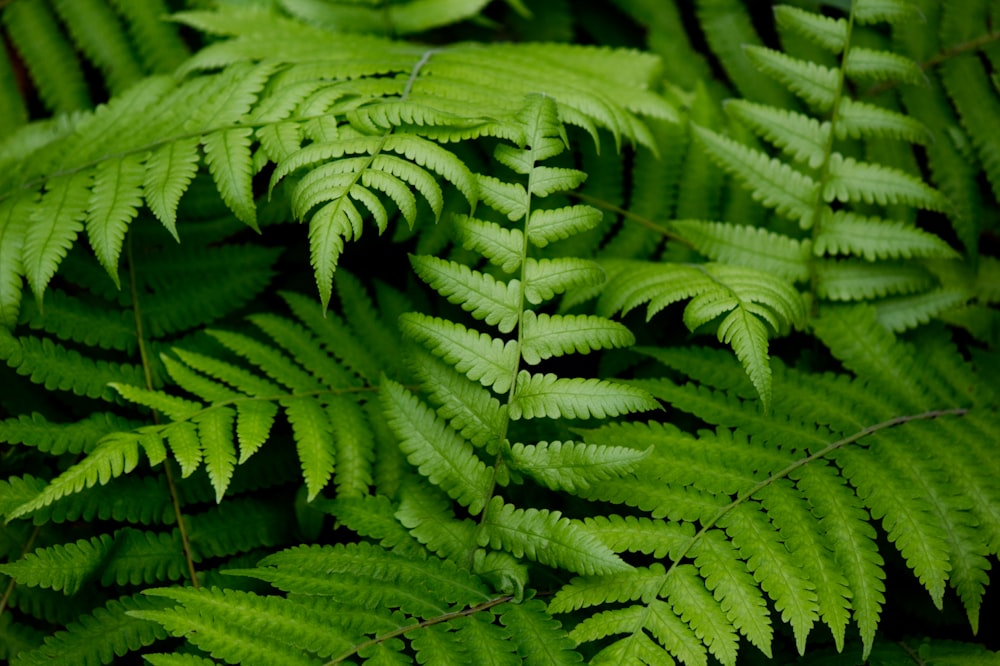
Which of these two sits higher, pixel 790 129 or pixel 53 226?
pixel 790 129

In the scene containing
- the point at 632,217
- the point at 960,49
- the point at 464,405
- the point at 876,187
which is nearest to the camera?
the point at 464,405

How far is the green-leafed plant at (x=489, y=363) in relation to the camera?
134 centimetres

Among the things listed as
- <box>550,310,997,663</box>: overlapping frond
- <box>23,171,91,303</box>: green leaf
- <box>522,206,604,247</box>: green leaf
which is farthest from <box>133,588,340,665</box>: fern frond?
<box>522,206,604,247</box>: green leaf

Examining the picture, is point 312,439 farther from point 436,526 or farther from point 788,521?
point 788,521

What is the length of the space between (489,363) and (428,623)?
487 millimetres

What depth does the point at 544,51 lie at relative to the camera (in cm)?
217

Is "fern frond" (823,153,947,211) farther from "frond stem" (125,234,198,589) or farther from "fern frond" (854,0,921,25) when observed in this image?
"frond stem" (125,234,198,589)

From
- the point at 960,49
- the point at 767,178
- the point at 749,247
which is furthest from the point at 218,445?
the point at 960,49

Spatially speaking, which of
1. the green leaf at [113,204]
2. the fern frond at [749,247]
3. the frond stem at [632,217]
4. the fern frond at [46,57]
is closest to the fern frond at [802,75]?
the fern frond at [749,247]

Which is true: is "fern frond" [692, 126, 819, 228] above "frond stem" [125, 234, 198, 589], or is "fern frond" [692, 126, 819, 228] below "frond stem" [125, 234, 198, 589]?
above

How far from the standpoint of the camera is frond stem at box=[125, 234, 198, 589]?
1.58 m

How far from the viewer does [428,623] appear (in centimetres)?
129

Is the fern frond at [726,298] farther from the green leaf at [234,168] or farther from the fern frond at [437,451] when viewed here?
the green leaf at [234,168]

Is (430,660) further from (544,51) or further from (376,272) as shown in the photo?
(544,51)
